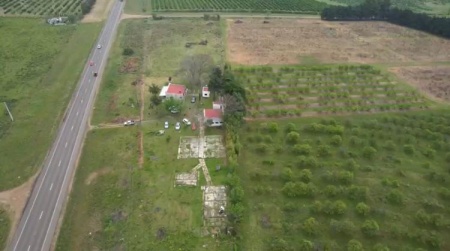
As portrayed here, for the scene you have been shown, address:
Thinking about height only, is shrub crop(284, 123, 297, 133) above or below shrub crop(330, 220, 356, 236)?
above

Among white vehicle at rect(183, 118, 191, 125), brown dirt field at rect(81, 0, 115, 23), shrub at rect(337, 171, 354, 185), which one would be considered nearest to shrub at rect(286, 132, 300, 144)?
shrub at rect(337, 171, 354, 185)

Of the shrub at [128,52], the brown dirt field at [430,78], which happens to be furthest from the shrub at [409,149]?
the shrub at [128,52]

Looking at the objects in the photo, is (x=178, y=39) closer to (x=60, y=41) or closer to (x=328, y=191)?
(x=60, y=41)

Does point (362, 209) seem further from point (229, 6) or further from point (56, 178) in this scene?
point (229, 6)

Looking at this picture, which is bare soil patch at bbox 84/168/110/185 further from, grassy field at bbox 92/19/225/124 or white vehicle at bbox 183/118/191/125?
white vehicle at bbox 183/118/191/125

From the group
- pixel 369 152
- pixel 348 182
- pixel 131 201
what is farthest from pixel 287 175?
pixel 131 201

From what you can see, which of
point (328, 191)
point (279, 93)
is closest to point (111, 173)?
point (328, 191)

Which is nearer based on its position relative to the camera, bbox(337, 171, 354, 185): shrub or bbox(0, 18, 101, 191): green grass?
bbox(337, 171, 354, 185): shrub
